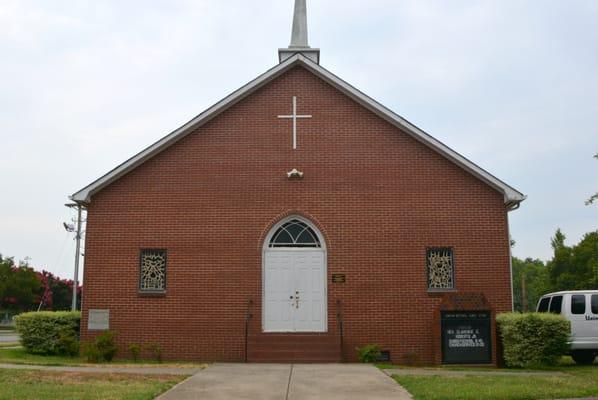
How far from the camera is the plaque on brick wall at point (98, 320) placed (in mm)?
16938

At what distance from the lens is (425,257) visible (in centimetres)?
1717

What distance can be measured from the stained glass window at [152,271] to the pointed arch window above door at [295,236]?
2.75 metres

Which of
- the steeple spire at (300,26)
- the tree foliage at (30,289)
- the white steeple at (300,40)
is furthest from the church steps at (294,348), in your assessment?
the tree foliage at (30,289)

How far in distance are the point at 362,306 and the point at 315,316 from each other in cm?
118

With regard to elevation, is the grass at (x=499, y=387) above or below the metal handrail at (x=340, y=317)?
below

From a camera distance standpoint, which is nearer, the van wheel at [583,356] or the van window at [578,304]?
the van window at [578,304]

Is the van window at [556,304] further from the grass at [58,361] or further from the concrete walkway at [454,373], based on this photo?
the grass at [58,361]

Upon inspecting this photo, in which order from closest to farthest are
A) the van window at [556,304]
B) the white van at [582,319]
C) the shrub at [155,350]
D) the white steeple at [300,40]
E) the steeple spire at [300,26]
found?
1. the shrub at [155,350]
2. the white van at [582,319]
3. the van window at [556,304]
4. the white steeple at [300,40]
5. the steeple spire at [300,26]

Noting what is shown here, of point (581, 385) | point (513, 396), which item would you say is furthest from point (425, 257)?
point (513, 396)

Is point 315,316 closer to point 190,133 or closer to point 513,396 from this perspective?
point 190,133

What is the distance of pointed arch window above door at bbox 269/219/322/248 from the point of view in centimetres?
1747

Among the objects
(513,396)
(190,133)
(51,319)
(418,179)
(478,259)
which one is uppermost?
(190,133)

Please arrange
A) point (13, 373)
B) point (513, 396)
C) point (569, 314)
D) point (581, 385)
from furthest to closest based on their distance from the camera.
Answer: point (569, 314)
point (13, 373)
point (581, 385)
point (513, 396)

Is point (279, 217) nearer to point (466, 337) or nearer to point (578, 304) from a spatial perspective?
point (466, 337)
